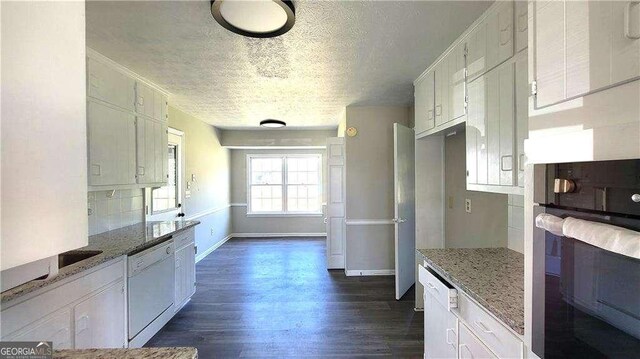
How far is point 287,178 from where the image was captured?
22.8 feet

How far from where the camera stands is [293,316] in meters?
2.94

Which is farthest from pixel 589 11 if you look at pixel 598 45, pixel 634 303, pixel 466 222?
pixel 466 222

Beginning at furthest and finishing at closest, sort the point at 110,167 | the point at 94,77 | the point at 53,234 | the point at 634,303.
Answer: the point at 110,167 < the point at 94,77 < the point at 634,303 < the point at 53,234

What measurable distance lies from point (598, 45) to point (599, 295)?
2.04 ft

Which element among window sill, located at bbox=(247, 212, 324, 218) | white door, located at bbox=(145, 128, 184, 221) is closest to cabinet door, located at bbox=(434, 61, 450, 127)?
white door, located at bbox=(145, 128, 184, 221)

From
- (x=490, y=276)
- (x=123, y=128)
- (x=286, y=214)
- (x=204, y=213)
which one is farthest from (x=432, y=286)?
(x=286, y=214)

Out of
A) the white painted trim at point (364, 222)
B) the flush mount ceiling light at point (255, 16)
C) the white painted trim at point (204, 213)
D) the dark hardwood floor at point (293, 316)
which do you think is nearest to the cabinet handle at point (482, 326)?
the dark hardwood floor at point (293, 316)

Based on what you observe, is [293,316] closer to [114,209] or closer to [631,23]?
[114,209]

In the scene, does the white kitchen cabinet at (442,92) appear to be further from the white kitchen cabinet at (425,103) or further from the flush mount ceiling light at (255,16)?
the flush mount ceiling light at (255,16)

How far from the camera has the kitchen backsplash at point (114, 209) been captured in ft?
8.56

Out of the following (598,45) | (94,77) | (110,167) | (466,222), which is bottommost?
(466,222)

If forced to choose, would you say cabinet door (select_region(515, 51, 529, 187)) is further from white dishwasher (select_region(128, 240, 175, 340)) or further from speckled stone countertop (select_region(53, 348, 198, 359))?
white dishwasher (select_region(128, 240, 175, 340))

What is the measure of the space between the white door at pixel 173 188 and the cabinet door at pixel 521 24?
377 cm

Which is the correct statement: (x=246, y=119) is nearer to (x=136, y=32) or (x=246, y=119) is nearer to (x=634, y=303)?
(x=136, y=32)
